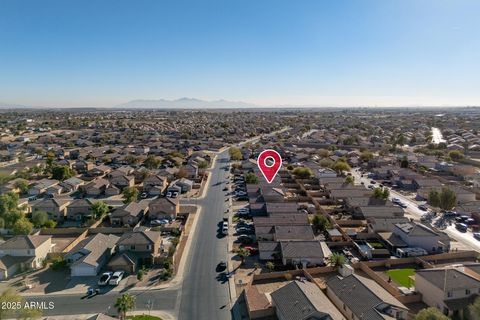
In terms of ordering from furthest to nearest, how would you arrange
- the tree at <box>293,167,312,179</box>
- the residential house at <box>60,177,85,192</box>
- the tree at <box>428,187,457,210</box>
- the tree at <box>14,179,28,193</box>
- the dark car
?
the tree at <box>293,167,312,179</box>
the residential house at <box>60,177,85,192</box>
the tree at <box>14,179,28,193</box>
the tree at <box>428,187,457,210</box>
the dark car

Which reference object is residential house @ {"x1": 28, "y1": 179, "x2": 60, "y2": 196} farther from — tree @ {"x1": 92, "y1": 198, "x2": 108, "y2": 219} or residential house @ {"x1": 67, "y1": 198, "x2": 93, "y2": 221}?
tree @ {"x1": 92, "y1": 198, "x2": 108, "y2": 219}

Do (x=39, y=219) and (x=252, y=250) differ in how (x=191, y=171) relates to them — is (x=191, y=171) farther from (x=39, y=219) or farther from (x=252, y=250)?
(x=252, y=250)

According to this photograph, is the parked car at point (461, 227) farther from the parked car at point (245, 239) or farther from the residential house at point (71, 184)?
the residential house at point (71, 184)

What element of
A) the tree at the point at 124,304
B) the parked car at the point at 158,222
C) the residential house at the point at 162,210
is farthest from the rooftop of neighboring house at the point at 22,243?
the tree at the point at 124,304

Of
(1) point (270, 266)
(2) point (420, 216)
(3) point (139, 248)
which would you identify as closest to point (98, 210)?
(3) point (139, 248)

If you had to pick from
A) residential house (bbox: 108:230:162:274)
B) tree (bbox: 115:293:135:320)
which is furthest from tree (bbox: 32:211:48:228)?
tree (bbox: 115:293:135:320)
